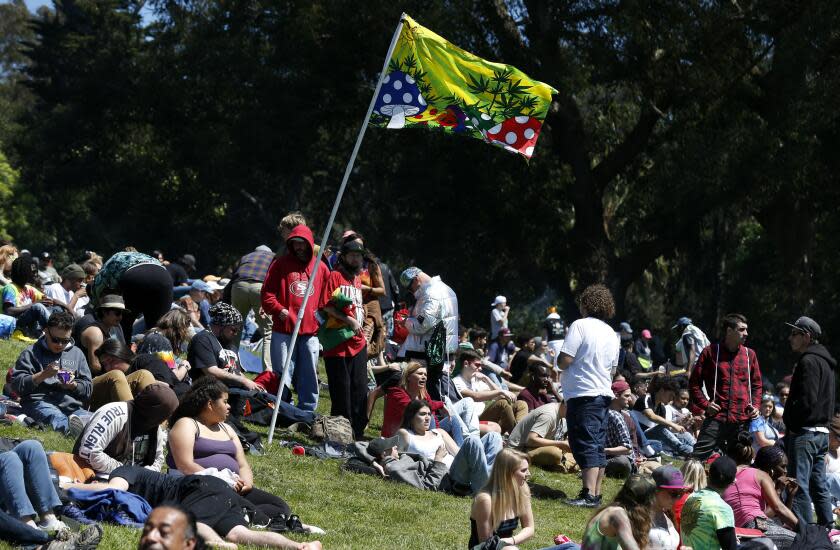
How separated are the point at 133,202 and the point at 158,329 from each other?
31.4 m

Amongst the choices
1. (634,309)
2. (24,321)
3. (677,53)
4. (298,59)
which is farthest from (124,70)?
(24,321)

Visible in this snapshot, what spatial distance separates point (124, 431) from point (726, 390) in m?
5.72

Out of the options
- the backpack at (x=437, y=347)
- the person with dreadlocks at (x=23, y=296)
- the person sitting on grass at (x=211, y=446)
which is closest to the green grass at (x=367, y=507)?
the person sitting on grass at (x=211, y=446)

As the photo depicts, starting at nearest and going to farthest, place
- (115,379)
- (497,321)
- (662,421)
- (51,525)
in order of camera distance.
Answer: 1. (51,525)
2. (115,379)
3. (662,421)
4. (497,321)

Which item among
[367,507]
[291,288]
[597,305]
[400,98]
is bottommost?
[367,507]

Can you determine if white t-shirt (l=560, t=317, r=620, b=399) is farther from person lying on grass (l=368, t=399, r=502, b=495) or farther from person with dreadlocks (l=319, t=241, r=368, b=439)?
person with dreadlocks (l=319, t=241, r=368, b=439)

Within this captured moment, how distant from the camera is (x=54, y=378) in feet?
32.7

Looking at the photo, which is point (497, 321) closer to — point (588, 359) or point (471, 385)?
point (471, 385)

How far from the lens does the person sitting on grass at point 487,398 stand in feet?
42.3

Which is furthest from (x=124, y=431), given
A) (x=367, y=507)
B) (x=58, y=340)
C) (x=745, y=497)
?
(x=745, y=497)

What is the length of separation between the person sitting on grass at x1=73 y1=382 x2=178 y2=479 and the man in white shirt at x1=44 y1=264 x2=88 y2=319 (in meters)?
8.03

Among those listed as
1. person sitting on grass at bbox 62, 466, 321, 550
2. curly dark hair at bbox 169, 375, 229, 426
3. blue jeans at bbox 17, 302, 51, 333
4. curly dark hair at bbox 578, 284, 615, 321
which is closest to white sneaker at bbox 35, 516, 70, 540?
person sitting on grass at bbox 62, 466, 321, 550

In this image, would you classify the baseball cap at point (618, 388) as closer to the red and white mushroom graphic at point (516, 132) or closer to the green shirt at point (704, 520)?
the red and white mushroom graphic at point (516, 132)

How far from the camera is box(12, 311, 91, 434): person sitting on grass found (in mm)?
9852
